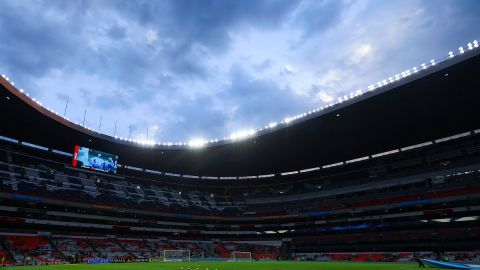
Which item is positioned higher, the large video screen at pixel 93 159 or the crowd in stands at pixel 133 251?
the large video screen at pixel 93 159

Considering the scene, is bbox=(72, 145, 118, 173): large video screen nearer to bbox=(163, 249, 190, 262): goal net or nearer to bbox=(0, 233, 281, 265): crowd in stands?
bbox=(0, 233, 281, 265): crowd in stands

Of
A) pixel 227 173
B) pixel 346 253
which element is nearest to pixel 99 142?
pixel 227 173

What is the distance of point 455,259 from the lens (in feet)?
159

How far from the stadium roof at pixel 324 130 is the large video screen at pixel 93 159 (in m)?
1.82

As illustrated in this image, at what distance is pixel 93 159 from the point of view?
200ft

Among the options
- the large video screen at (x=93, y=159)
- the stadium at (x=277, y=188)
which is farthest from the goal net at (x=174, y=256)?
the large video screen at (x=93, y=159)

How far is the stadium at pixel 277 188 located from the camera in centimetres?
4678

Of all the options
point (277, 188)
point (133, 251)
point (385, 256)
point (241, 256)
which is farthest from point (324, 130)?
point (133, 251)

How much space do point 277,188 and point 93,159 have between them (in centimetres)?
4240

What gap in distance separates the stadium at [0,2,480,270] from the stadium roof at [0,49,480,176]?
0.24m

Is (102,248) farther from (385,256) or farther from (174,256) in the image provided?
(385,256)

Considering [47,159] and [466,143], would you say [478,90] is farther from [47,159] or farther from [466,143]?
[47,159]

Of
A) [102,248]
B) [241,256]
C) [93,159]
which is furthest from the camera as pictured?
[241,256]

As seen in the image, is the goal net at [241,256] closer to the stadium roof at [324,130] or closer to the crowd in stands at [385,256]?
the crowd in stands at [385,256]
